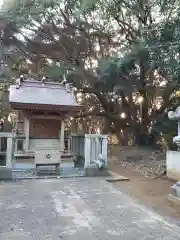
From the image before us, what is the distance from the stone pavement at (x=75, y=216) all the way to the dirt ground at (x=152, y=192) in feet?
1.11

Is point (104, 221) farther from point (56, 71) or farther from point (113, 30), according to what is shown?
point (113, 30)

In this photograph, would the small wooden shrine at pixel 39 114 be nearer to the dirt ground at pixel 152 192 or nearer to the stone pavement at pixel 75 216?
the dirt ground at pixel 152 192

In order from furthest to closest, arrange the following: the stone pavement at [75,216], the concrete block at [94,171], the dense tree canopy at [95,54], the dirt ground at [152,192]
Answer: the dense tree canopy at [95,54], the concrete block at [94,171], the dirt ground at [152,192], the stone pavement at [75,216]

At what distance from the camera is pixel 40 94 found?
11.2 meters

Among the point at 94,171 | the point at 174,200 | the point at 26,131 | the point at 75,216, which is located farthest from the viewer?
the point at 26,131

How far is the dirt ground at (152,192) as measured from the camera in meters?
5.54

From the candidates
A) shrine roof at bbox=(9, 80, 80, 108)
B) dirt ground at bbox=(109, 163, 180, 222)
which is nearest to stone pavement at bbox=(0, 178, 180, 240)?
dirt ground at bbox=(109, 163, 180, 222)


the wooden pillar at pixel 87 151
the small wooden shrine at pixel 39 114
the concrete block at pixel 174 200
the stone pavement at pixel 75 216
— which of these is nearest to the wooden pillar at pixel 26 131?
the small wooden shrine at pixel 39 114

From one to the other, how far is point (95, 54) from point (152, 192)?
32.6 ft

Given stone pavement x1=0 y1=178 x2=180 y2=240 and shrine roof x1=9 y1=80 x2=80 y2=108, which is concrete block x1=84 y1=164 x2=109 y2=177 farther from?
shrine roof x1=9 y1=80 x2=80 y2=108

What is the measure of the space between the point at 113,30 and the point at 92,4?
4.34 m

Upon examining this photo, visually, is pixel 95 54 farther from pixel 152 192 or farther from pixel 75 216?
pixel 75 216

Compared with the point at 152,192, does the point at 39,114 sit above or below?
above

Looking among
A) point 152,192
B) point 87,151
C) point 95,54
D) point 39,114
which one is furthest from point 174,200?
point 95,54
